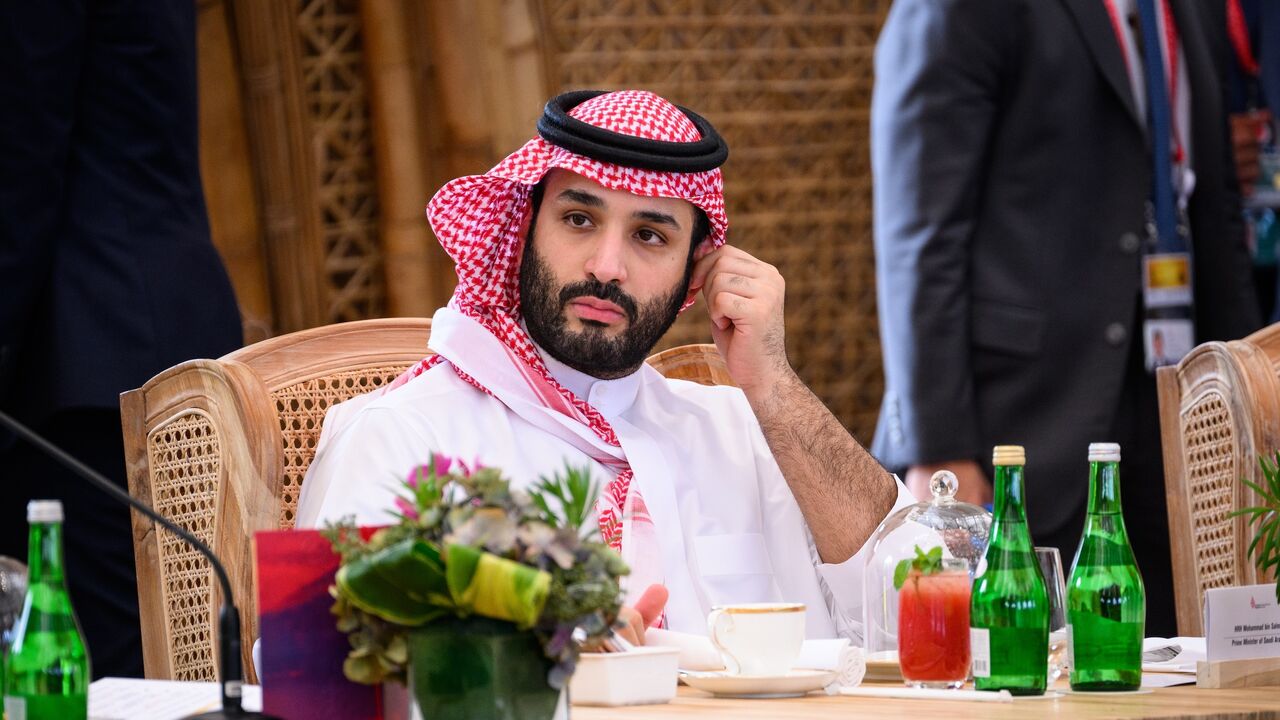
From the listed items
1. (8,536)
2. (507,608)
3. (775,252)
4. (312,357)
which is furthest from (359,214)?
(507,608)

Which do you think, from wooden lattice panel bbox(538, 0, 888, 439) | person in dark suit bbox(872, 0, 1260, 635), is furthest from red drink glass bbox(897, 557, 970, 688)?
wooden lattice panel bbox(538, 0, 888, 439)

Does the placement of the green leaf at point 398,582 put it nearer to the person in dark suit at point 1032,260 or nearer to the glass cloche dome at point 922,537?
the glass cloche dome at point 922,537

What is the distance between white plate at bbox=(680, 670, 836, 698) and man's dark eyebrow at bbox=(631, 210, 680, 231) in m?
1.01

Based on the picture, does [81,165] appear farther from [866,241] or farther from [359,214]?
[866,241]

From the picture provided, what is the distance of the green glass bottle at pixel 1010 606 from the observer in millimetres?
1738

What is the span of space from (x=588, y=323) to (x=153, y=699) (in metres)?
1.15

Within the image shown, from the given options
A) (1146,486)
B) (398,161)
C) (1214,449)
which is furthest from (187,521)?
(1146,486)

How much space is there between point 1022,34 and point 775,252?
1189 mm

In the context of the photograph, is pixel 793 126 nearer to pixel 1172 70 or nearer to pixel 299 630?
pixel 1172 70

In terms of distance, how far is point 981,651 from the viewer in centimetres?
175

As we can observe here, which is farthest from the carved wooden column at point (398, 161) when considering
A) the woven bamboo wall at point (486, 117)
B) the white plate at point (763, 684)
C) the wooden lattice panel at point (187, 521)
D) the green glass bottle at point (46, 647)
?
the green glass bottle at point (46, 647)

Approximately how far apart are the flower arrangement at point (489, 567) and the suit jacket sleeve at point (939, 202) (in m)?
2.31

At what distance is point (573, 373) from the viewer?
274 centimetres

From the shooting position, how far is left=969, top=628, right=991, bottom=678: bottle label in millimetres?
1744
